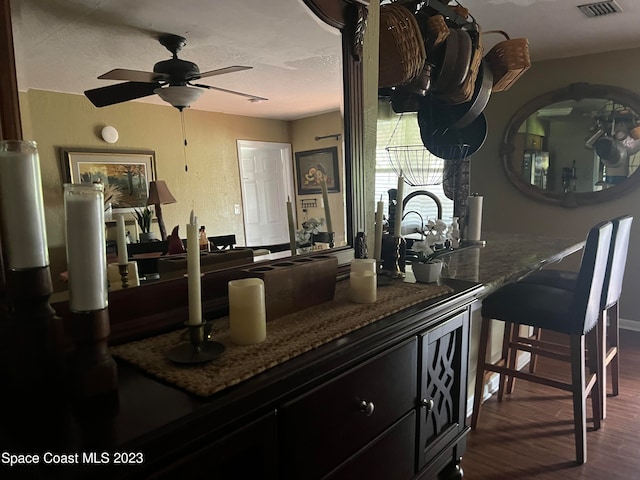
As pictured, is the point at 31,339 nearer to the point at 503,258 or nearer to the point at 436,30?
the point at 436,30

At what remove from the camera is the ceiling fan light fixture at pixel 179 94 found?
1.08 metres

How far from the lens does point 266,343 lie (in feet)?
3.02

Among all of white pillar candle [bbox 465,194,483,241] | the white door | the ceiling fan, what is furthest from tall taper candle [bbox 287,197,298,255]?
white pillar candle [bbox 465,194,483,241]

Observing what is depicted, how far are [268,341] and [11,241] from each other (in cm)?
50

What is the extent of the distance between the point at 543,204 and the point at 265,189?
3.53m

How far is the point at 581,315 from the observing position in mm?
1986

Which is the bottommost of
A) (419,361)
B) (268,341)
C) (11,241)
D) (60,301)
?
(419,361)

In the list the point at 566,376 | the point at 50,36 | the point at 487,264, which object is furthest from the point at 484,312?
the point at 50,36

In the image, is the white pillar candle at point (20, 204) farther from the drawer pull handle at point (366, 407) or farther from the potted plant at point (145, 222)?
the drawer pull handle at point (366, 407)

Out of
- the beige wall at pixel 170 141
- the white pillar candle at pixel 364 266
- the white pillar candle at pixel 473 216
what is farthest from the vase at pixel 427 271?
the white pillar candle at pixel 473 216

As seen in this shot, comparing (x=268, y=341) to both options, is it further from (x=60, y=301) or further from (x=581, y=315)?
(x=581, y=315)

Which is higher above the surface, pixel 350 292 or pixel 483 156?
pixel 483 156

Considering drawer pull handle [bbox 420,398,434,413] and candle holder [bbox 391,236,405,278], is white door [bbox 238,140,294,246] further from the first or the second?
drawer pull handle [bbox 420,398,434,413]

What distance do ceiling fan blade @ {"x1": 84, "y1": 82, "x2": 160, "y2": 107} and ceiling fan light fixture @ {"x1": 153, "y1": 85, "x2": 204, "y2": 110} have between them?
0.03 m
